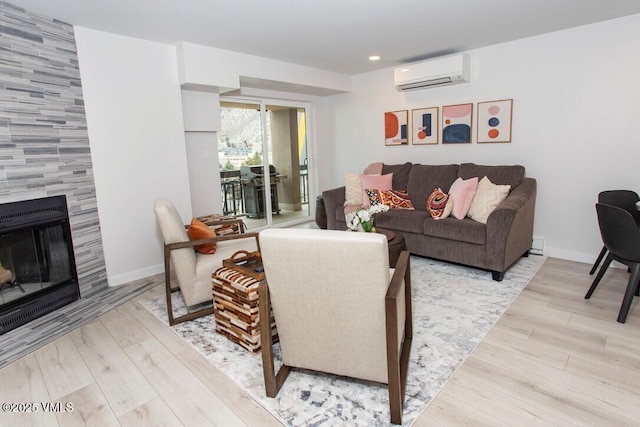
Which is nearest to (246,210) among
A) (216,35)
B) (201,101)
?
(201,101)

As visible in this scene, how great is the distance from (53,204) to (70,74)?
1.09 metres

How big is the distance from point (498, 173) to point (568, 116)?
833mm

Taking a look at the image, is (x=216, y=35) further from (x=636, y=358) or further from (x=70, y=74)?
(x=636, y=358)

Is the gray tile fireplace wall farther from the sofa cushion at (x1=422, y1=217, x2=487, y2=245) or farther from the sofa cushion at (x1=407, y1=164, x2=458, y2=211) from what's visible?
the sofa cushion at (x1=407, y1=164, x2=458, y2=211)

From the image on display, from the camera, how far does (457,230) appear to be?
3.41 meters

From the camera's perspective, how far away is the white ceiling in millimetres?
2686

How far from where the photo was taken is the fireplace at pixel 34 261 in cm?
265

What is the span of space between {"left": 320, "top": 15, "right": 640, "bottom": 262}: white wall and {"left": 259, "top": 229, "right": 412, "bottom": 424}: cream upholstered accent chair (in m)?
2.84

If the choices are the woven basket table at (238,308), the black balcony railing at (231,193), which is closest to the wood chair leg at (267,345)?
the woven basket table at (238,308)

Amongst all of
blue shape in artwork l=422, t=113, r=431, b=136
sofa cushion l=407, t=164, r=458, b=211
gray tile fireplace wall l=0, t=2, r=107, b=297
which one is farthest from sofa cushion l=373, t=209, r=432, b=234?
gray tile fireplace wall l=0, t=2, r=107, b=297

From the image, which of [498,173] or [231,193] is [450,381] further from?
[231,193]

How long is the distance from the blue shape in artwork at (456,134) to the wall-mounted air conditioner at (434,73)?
0.52m

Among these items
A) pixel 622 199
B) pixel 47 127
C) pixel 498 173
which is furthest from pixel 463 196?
pixel 47 127

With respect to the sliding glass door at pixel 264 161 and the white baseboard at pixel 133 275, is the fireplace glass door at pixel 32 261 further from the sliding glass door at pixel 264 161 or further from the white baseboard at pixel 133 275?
the sliding glass door at pixel 264 161
